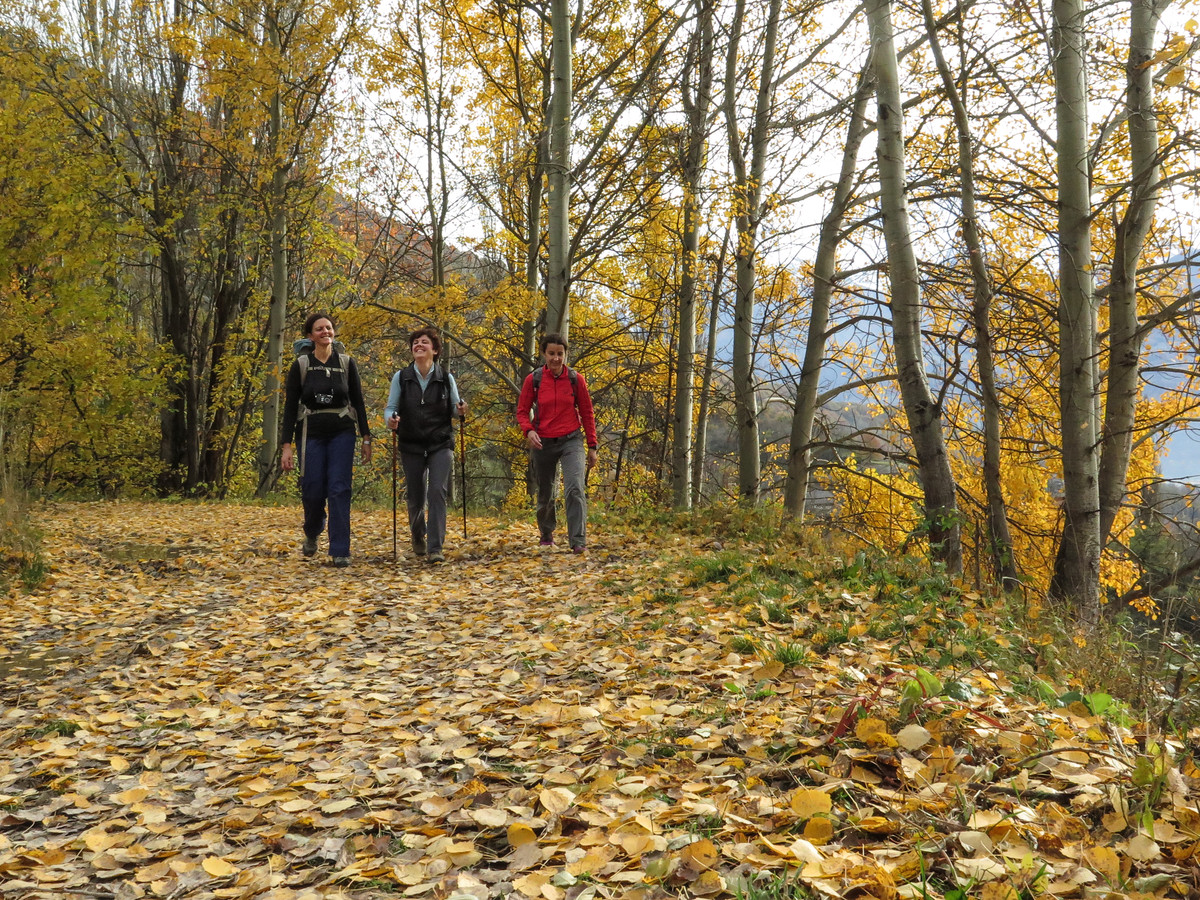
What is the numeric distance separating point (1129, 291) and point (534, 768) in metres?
6.89

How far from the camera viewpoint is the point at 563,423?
27.7ft

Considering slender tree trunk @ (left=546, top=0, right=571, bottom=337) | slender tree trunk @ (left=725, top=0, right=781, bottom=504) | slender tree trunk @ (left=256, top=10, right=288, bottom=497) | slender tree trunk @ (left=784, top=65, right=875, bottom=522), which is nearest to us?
slender tree trunk @ (left=546, top=0, right=571, bottom=337)

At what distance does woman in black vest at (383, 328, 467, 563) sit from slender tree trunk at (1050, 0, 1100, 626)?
5.38 metres

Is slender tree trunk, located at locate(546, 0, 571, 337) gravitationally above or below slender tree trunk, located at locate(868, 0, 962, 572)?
above

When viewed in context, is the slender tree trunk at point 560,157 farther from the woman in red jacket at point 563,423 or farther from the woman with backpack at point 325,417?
the woman with backpack at point 325,417

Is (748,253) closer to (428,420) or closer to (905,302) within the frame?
(905,302)

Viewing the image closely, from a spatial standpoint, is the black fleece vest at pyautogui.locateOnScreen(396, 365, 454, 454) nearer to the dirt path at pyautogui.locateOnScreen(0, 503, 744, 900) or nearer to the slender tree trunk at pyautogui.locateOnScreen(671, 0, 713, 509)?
the dirt path at pyautogui.locateOnScreen(0, 503, 744, 900)

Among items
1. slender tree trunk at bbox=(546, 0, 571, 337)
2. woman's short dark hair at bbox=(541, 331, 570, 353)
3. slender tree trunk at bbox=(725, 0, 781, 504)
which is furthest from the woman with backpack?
slender tree trunk at bbox=(725, 0, 781, 504)

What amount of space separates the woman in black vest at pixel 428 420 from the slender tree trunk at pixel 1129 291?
590 centimetres

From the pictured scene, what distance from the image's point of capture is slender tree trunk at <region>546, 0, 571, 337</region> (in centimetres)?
1026

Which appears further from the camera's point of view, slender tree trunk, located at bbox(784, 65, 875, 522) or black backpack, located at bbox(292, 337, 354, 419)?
slender tree trunk, located at bbox(784, 65, 875, 522)

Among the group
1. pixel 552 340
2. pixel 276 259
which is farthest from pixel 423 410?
pixel 276 259

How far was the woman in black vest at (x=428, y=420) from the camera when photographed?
331 inches

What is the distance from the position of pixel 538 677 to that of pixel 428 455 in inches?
166
